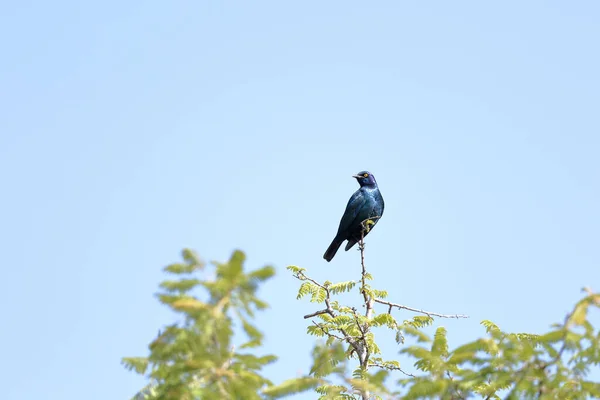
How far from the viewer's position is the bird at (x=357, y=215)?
13.2 m

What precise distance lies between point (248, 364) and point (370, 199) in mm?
10073

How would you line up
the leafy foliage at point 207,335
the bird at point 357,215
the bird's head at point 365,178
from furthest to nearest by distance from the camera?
the bird's head at point 365,178 < the bird at point 357,215 < the leafy foliage at point 207,335

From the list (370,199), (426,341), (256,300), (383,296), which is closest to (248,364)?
(256,300)

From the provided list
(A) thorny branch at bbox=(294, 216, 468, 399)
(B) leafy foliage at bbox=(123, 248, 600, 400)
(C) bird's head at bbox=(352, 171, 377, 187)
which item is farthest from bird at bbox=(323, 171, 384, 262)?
(B) leafy foliage at bbox=(123, 248, 600, 400)

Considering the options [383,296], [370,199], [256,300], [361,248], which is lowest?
[256,300]

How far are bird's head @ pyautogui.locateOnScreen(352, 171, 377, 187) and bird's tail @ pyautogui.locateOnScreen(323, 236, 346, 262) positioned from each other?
1.40m

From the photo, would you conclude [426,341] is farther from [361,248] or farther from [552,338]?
[361,248]

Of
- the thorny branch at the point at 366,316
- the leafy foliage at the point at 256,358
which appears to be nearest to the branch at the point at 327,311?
the thorny branch at the point at 366,316

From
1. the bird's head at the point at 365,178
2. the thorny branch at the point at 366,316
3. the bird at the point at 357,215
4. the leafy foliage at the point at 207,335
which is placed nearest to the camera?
the leafy foliage at the point at 207,335

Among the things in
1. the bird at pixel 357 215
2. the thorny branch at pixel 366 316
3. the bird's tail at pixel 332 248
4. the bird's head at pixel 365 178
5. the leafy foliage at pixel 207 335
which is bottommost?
the leafy foliage at pixel 207 335

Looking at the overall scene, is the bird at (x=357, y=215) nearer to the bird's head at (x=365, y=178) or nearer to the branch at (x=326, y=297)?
the bird's head at (x=365, y=178)

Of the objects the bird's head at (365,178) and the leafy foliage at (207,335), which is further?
the bird's head at (365,178)

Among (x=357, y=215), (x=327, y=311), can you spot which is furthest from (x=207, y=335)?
(x=357, y=215)

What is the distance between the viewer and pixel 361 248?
9227 millimetres
